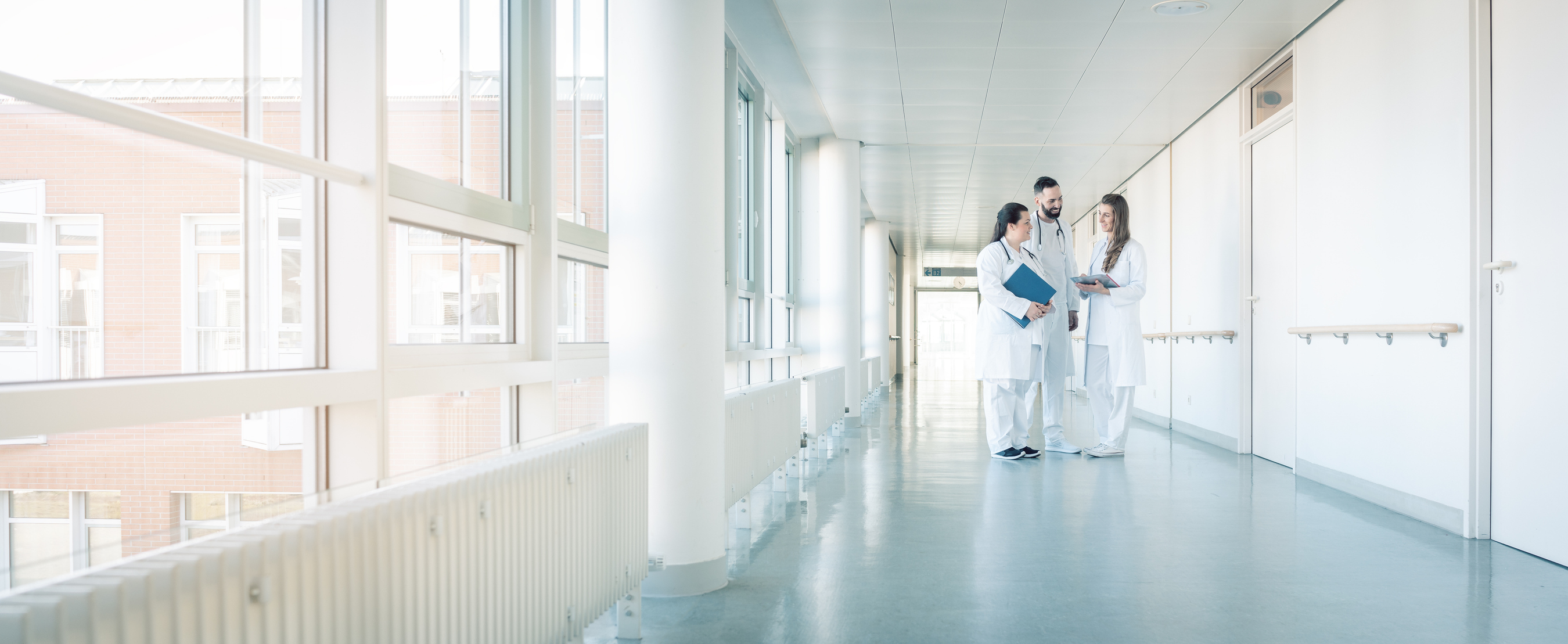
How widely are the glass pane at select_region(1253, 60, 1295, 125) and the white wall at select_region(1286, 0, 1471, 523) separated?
411mm

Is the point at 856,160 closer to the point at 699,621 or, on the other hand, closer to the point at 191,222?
the point at 699,621

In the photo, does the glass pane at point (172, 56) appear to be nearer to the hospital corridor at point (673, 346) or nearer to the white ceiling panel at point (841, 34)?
the hospital corridor at point (673, 346)

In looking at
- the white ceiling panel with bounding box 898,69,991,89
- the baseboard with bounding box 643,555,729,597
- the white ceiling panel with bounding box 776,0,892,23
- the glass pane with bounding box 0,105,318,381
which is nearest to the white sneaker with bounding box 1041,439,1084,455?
the white ceiling panel with bounding box 898,69,991,89

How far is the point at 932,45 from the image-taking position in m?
6.29

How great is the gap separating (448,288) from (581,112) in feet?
4.26

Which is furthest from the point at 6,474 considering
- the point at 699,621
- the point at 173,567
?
the point at 699,621

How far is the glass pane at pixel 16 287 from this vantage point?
163cm

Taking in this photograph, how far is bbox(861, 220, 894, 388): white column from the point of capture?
14781mm

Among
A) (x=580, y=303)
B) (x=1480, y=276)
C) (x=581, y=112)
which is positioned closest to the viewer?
(x=1480, y=276)

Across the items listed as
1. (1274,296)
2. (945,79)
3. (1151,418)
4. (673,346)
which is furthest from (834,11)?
(1151,418)

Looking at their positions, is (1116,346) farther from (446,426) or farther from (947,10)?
(446,426)

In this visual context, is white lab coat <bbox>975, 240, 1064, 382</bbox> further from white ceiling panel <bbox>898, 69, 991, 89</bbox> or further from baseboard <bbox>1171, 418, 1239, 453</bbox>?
baseboard <bbox>1171, 418, 1239, 453</bbox>

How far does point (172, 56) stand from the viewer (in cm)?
196

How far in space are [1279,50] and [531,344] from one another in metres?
5.38
